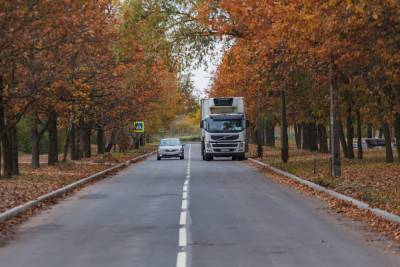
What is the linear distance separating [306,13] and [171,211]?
5213 millimetres

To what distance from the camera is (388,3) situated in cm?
1459

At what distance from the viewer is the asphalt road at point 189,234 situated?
10.4m

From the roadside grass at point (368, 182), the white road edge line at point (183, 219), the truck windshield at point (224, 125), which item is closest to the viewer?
the white road edge line at point (183, 219)

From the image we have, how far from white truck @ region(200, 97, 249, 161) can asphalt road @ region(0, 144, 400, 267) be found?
1031 inches

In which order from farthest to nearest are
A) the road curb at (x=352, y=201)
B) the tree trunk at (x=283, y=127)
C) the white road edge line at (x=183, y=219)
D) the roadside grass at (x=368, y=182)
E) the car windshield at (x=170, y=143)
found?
the car windshield at (x=170, y=143) → the tree trunk at (x=283, y=127) → the roadside grass at (x=368, y=182) → the white road edge line at (x=183, y=219) → the road curb at (x=352, y=201)

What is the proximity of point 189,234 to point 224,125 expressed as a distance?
3576cm

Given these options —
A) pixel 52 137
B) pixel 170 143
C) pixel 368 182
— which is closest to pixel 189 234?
pixel 368 182

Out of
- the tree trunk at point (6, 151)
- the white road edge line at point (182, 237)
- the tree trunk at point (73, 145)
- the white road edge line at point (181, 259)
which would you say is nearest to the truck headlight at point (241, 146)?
the tree trunk at point (73, 145)

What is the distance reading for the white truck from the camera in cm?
4812

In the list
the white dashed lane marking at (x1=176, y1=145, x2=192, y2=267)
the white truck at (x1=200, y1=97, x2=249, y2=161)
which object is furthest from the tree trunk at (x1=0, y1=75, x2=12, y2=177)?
the white truck at (x1=200, y1=97, x2=249, y2=161)

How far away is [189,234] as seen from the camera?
13.0 meters

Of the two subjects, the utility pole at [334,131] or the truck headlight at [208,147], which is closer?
the utility pole at [334,131]

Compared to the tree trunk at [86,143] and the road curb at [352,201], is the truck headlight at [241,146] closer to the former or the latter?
the tree trunk at [86,143]

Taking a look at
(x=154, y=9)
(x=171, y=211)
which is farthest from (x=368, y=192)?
(x=154, y=9)
